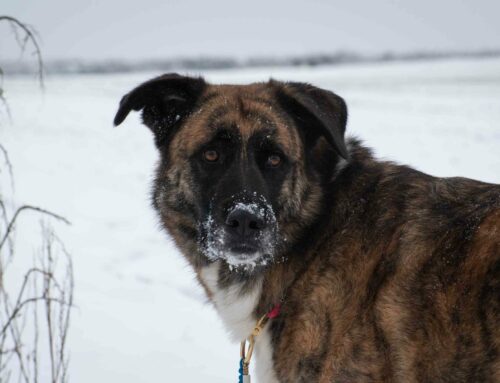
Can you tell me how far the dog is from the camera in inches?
78.7

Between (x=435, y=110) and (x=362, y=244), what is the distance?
17.5 meters

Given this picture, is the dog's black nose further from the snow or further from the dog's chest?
the dog's chest

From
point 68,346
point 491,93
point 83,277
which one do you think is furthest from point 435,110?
point 68,346

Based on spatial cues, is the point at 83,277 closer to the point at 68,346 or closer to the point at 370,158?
the point at 68,346

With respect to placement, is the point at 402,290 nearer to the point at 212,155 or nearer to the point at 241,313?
the point at 241,313

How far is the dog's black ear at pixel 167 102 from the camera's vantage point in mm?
2902

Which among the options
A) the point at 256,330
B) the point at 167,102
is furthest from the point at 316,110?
the point at 256,330

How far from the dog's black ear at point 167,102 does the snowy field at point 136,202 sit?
48 cm

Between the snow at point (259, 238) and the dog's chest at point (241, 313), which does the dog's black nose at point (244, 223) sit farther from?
the dog's chest at point (241, 313)

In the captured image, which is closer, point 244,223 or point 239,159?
point 244,223

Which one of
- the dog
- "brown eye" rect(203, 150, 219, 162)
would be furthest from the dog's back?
"brown eye" rect(203, 150, 219, 162)

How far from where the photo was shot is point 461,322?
193 centimetres

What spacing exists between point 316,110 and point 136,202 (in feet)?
22.7

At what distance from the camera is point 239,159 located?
2709mm
